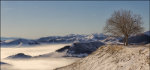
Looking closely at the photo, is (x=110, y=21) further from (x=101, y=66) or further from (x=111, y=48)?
(x=101, y=66)

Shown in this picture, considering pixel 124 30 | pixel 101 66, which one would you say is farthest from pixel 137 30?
pixel 101 66

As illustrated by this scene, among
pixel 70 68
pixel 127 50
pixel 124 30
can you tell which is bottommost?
pixel 70 68

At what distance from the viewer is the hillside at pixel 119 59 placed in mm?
30844

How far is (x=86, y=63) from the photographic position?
45.2 m

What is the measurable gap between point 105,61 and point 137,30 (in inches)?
592

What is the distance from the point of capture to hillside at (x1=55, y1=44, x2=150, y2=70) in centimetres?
3084

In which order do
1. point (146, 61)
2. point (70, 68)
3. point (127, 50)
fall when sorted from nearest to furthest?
point (146, 61) → point (127, 50) → point (70, 68)

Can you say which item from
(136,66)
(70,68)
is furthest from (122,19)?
(136,66)

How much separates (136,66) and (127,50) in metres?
7.17

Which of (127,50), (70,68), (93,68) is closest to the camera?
(127,50)

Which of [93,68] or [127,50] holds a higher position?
[127,50]

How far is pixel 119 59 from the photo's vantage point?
36062 millimetres

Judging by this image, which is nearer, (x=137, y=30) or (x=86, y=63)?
(x=86, y=63)

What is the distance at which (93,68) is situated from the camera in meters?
39.8
